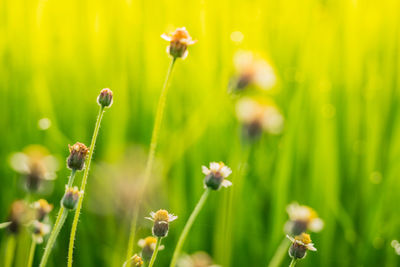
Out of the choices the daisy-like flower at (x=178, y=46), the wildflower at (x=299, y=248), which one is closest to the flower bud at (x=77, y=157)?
the daisy-like flower at (x=178, y=46)

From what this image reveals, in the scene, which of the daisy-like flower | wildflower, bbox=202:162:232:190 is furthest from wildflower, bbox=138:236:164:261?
the daisy-like flower

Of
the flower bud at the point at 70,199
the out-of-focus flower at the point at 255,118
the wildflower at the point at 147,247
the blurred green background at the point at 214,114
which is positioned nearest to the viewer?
the out-of-focus flower at the point at 255,118

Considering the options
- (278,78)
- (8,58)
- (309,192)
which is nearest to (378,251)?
(309,192)

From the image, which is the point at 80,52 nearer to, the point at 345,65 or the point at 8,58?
the point at 8,58

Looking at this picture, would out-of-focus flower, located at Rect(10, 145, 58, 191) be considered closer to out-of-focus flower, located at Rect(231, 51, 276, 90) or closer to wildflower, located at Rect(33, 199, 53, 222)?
wildflower, located at Rect(33, 199, 53, 222)

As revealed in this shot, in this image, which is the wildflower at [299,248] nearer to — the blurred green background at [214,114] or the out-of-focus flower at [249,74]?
the out-of-focus flower at [249,74]

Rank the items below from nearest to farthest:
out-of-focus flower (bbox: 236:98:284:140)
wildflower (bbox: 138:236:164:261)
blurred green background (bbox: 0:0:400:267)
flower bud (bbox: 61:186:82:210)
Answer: out-of-focus flower (bbox: 236:98:284:140), flower bud (bbox: 61:186:82:210), wildflower (bbox: 138:236:164:261), blurred green background (bbox: 0:0:400:267)

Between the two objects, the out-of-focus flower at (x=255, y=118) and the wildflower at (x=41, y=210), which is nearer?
the out-of-focus flower at (x=255, y=118)
